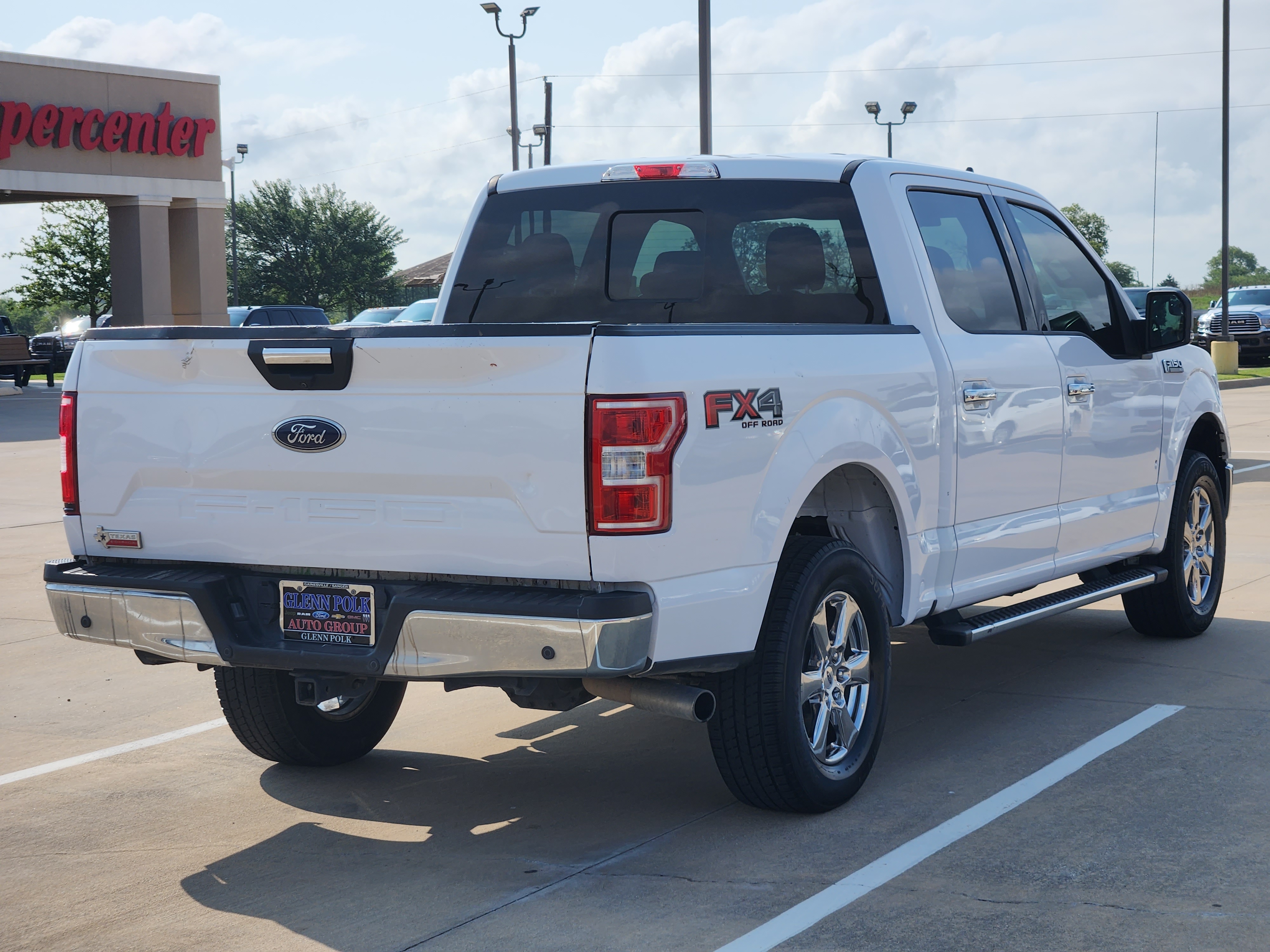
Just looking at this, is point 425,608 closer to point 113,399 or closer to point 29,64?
point 113,399

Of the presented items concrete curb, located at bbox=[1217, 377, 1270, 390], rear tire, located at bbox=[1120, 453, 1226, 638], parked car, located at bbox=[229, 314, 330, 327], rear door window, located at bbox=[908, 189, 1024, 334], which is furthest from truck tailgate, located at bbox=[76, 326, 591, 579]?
concrete curb, located at bbox=[1217, 377, 1270, 390]

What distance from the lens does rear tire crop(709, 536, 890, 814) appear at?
4.72 meters

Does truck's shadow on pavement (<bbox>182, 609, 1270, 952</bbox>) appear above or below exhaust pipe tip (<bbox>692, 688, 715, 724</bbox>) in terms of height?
below

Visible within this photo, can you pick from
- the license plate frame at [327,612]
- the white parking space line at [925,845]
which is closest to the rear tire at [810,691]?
the white parking space line at [925,845]

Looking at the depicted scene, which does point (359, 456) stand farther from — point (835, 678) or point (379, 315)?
point (379, 315)

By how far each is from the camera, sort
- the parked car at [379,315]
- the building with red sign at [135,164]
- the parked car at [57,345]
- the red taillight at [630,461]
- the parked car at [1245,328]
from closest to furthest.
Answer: the red taillight at [630,461]
the parked car at [379,315]
the building with red sign at [135,164]
the parked car at [57,345]
the parked car at [1245,328]

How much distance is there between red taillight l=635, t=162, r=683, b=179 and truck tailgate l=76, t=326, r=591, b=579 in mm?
1903

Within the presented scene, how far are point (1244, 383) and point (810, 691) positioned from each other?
30.3m

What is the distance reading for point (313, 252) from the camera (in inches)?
3123

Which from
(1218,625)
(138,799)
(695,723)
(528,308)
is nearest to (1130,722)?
(695,723)

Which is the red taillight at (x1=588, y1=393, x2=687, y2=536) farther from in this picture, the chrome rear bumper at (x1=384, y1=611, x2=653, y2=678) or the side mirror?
the side mirror

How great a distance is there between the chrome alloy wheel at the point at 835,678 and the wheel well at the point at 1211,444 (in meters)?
3.26

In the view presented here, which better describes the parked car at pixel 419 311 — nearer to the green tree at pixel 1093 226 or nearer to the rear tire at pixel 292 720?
the rear tire at pixel 292 720

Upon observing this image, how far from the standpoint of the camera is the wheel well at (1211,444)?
7.83m
